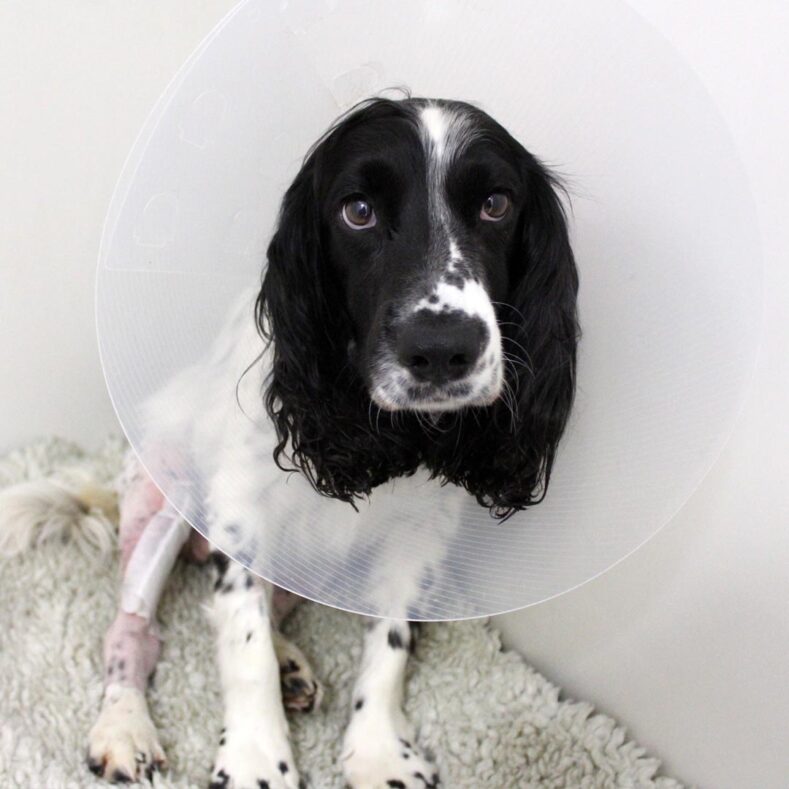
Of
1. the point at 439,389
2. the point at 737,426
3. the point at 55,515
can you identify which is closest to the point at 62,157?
the point at 55,515

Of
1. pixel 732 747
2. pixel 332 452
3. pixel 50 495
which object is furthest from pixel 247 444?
pixel 732 747

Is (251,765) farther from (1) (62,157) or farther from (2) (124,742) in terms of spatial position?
(1) (62,157)

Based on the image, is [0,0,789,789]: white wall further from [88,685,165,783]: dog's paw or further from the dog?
[88,685,165,783]: dog's paw

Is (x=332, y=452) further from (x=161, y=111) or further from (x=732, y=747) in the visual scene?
(x=732, y=747)

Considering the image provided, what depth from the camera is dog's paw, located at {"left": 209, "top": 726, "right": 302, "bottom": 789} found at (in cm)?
171

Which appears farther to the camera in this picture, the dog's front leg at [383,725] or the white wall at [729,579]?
the dog's front leg at [383,725]

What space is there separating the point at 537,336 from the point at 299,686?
2.98 feet

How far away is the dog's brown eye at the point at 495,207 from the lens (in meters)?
1.48

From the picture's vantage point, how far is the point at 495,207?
4.90 ft

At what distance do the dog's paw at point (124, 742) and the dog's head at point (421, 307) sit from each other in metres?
0.63

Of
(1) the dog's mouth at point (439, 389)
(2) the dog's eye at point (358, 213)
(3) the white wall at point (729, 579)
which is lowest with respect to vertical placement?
(3) the white wall at point (729, 579)

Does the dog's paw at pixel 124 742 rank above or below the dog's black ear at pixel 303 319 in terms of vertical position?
below

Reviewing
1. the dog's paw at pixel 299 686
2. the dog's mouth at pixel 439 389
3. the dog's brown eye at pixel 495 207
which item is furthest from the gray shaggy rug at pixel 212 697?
the dog's brown eye at pixel 495 207

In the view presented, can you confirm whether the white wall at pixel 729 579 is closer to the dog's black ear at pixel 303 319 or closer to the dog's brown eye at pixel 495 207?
the dog's brown eye at pixel 495 207
